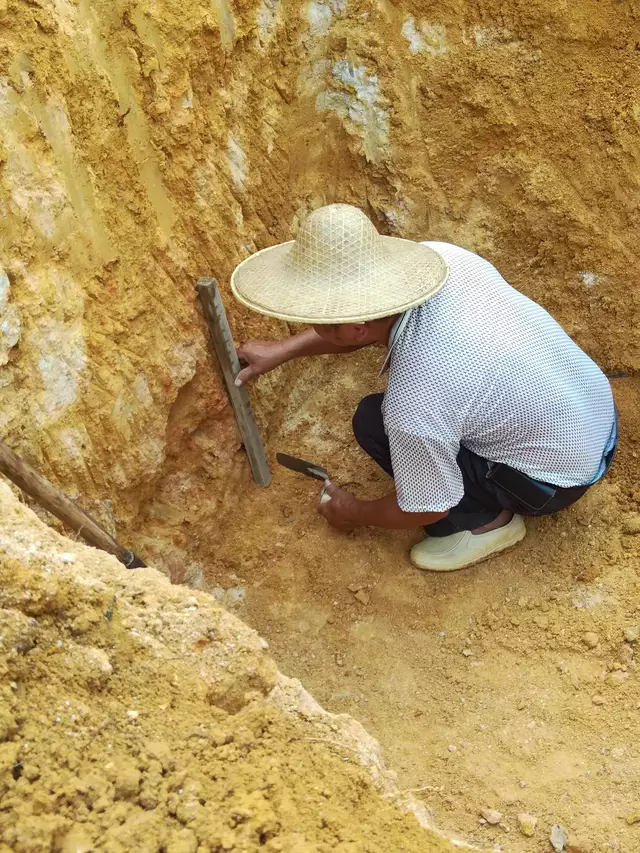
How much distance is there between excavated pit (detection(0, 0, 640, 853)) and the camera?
2109mm

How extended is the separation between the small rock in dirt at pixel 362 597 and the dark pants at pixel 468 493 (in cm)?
37

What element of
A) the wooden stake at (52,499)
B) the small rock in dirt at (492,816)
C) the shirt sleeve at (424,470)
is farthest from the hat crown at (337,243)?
the small rock in dirt at (492,816)

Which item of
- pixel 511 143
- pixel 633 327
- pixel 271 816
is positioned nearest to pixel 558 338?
pixel 633 327

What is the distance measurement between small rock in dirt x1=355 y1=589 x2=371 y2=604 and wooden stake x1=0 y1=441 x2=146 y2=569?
1.05 metres

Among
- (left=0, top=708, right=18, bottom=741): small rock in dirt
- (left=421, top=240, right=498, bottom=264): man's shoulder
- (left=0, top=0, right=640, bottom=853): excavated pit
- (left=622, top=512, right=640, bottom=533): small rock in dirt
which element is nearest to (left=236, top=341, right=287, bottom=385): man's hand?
(left=0, top=0, right=640, bottom=853): excavated pit

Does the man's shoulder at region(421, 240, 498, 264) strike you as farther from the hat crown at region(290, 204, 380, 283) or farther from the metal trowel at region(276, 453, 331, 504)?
the metal trowel at region(276, 453, 331, 504)

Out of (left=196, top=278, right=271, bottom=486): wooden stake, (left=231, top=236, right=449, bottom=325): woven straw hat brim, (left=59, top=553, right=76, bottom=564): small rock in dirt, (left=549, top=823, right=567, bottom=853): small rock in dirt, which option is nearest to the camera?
(left=59, top=553, right=76, bottom=564): small rock in dirt

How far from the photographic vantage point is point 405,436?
7.54 feet

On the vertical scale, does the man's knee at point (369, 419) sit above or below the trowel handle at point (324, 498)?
above

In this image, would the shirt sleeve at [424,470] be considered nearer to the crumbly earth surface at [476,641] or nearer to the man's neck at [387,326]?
the man's neck at [387,326]

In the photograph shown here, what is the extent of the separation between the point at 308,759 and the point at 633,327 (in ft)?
8.44

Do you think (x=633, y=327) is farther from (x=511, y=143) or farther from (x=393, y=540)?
(x=393, y=540)

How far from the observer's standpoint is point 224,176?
2.82 metres

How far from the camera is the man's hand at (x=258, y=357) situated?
9.55 feet
